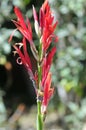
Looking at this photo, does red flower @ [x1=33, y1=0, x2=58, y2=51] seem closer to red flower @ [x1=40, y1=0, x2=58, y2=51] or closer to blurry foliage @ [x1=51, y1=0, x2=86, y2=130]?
red flower @ [x1=40, y1=0, x2=58, y2=51]

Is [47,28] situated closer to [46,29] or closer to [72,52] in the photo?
[46,29]

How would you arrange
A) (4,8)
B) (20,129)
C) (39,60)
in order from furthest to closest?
(20,129) → (4,8) → (39,60)

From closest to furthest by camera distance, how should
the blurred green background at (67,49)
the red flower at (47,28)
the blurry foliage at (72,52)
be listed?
the red flower at (47,28)
the blurred green background at (67,49)
the blurry foliage at (72,52)

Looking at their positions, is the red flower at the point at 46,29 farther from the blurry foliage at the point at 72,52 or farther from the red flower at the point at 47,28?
the blurry foliage at the point at 72,52

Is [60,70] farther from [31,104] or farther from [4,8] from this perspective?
[31,104]

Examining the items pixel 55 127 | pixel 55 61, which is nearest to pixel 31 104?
pixel 55 127

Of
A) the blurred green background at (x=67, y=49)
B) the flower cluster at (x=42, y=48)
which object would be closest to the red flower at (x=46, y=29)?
the flower cluster at (x=42, y=48)

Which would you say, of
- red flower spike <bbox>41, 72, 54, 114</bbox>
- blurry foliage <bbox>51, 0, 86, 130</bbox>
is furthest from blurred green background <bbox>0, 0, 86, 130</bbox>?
red flower spike <bbox>41, 72, 54, 114</bbox>

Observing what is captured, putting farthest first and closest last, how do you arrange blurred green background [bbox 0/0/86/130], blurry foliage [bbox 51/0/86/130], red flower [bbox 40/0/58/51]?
blurry foliage [bbox 51/0/86/130] < blurred green background [bbox 0/0/86/130] < red flower [bbox 40/0/58/51]

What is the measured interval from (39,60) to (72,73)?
1.84 meters

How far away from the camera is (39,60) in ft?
3.12

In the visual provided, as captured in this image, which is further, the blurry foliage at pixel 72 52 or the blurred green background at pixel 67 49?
the blurry foliage at pixel 72 52

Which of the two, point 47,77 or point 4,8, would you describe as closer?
→ point 47,77

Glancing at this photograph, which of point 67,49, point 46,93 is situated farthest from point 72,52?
point 46,93
